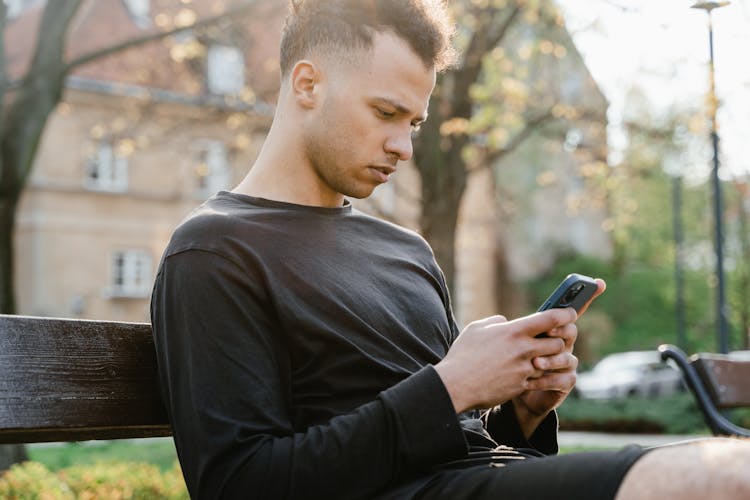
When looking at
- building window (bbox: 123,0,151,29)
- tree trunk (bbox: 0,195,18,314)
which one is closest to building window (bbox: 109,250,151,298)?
building window (bbox: 123,0,151,29)

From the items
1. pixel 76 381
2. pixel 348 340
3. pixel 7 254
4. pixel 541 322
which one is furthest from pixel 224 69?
pixel 541 322

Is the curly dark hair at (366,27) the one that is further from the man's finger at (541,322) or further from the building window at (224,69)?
the building window at (224,69)

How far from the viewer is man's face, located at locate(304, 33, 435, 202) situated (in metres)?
2.70

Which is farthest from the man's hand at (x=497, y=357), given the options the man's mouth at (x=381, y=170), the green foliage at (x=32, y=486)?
the green foliage at (x=32, y=486)

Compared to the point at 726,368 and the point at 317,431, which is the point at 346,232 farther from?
the point at 726,368

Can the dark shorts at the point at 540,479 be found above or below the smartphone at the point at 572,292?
below

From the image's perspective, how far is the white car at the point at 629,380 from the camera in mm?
32594

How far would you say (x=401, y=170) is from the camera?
34.0 meters

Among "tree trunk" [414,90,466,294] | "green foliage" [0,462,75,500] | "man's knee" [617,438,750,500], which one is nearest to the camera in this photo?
"man's knee" [617,438,750,500]

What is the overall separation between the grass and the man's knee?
29.6ft

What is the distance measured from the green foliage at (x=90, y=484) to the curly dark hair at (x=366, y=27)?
3.32 metres

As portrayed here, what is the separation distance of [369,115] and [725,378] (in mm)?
3197

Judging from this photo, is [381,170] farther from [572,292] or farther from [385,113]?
[572,292]

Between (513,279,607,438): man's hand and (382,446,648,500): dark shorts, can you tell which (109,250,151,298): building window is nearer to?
(513,279,607,438): man's hand
